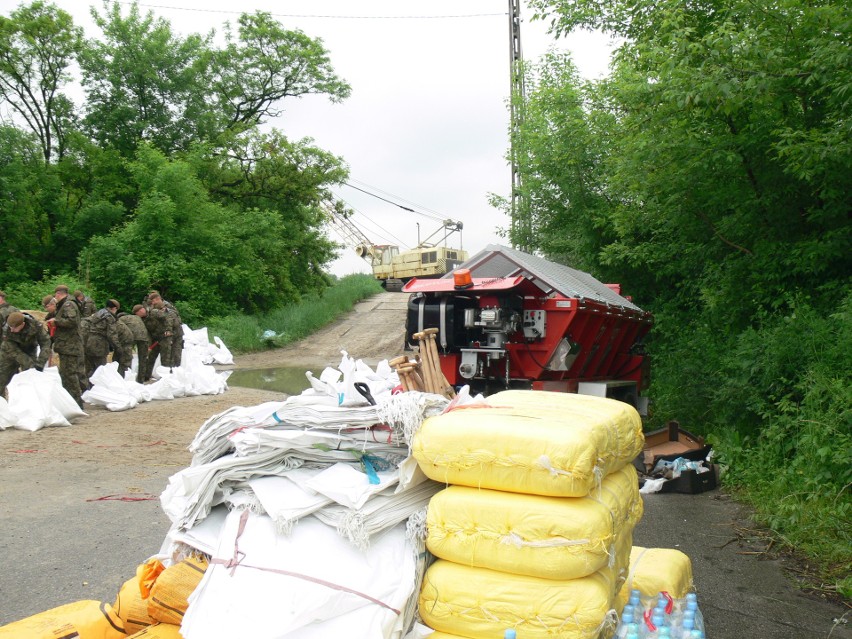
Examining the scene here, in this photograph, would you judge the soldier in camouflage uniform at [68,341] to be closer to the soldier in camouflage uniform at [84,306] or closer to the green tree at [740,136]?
the soldier in camouflage uniform at [84,306]

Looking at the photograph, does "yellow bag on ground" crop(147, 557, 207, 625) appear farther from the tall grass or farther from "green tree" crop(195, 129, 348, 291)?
"green tree" crop(195, 129, 348, 291)

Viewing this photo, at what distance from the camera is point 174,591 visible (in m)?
2.83

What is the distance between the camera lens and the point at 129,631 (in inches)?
118

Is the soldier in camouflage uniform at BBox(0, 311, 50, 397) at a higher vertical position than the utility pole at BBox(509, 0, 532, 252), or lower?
lower

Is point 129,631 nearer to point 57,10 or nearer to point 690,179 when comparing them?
point 690,179

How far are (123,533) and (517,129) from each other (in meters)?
14.7

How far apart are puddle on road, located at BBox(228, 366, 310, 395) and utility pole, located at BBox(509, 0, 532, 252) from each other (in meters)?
6.30

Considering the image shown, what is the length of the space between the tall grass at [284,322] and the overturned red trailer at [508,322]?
46.8 feet

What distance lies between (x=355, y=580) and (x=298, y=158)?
26757 millimetres

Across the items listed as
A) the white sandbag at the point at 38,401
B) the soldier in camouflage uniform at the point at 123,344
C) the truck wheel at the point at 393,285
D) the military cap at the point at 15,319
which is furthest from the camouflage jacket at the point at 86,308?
the truck wheel at the point at 393,285

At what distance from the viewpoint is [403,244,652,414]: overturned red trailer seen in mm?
7352

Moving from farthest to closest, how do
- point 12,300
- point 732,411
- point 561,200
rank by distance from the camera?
point 12,300 < point 561,200 < point 732,411

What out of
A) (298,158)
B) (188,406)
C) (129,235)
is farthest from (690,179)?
(298,158)

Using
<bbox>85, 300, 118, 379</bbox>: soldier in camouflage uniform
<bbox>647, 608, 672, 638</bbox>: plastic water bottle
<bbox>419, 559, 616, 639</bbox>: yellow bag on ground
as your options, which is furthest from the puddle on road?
<bbox>647, 608, 672, 638</bbox>: plastic water bottle
